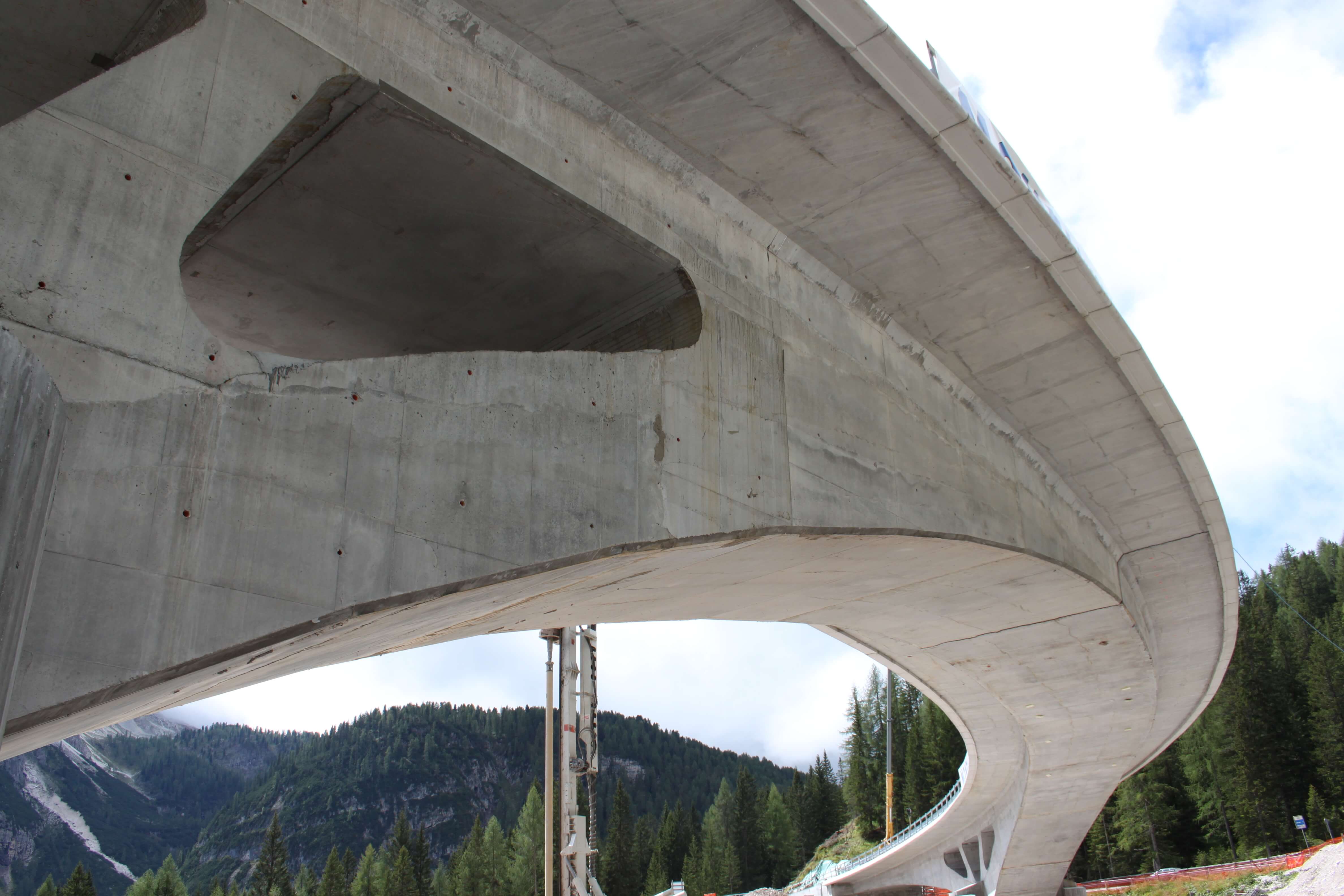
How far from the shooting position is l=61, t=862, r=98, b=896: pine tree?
197 ft

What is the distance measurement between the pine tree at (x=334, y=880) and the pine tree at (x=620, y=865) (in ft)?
69.7

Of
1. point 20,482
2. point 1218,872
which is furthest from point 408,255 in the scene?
point 1218,872

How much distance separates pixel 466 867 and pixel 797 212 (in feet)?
277

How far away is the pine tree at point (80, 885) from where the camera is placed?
6009 centimetres

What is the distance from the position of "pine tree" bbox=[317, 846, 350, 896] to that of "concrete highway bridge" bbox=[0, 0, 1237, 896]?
77809 millimetres

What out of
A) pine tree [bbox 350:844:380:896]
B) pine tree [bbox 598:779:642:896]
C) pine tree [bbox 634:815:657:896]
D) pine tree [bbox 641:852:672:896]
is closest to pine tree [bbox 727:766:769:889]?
pine tree [bbox 634:815:657:896]

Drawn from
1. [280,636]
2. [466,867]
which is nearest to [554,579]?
[280,636]

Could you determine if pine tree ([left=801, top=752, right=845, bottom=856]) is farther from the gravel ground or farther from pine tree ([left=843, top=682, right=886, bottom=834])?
the gravel ground

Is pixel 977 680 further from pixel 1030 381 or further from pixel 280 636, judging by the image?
pixel 280 636

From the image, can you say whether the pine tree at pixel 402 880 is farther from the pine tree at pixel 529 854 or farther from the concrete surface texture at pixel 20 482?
the concrete surface texture at pixel 20 482

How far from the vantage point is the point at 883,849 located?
3944 centimetres

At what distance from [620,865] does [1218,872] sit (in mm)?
51537

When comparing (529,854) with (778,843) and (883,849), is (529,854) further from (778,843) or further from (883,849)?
(883,849)

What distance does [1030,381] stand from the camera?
35.6ft
